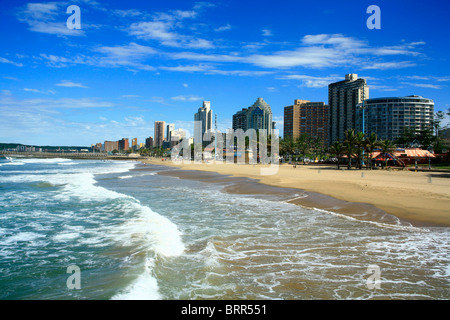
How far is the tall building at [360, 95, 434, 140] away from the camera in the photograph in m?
115

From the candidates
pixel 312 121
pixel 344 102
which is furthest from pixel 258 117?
pixel 344 102

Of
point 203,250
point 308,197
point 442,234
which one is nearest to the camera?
point 203,250

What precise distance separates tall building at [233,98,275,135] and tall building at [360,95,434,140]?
2160 inches

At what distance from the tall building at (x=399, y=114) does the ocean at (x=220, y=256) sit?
397ft

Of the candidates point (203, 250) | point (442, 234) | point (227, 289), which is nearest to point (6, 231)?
point (203, 250)

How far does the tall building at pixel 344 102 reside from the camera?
127m

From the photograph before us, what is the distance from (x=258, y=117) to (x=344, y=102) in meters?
45.6

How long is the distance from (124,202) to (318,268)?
12.4 m
